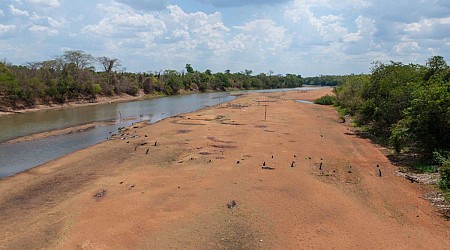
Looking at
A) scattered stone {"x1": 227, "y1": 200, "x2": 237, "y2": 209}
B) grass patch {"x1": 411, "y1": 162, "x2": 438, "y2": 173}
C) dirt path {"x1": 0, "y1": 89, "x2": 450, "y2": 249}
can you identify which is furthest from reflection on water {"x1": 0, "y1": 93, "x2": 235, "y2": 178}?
grass patch {"x1": 411, "y1": 162, "x2": 438, "y2": 173}

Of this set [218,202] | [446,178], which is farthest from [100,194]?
[446,178]

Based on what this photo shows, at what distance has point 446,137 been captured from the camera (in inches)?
763

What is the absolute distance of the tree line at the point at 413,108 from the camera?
19.0 meters

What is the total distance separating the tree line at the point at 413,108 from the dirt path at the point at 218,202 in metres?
2.00

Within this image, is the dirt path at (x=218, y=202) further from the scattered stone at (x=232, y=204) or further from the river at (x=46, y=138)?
the river at (x=46, y=138)

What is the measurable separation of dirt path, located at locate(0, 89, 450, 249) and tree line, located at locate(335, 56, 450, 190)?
6.55ft

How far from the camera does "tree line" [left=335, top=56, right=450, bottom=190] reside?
19.0 meters

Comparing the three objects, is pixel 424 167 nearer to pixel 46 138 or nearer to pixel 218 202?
pixel 218 202

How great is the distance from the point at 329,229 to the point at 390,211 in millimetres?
3207

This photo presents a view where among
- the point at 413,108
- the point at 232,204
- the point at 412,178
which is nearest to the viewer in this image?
the point at 232,204

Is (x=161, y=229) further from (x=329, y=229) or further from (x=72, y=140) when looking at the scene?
(x=72, y=140)

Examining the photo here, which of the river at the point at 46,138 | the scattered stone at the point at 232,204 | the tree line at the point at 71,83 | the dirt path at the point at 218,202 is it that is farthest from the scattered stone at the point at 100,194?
the tree line at the point at 71,83

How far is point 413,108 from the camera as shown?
20656 mm

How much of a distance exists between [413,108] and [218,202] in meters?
13.0
